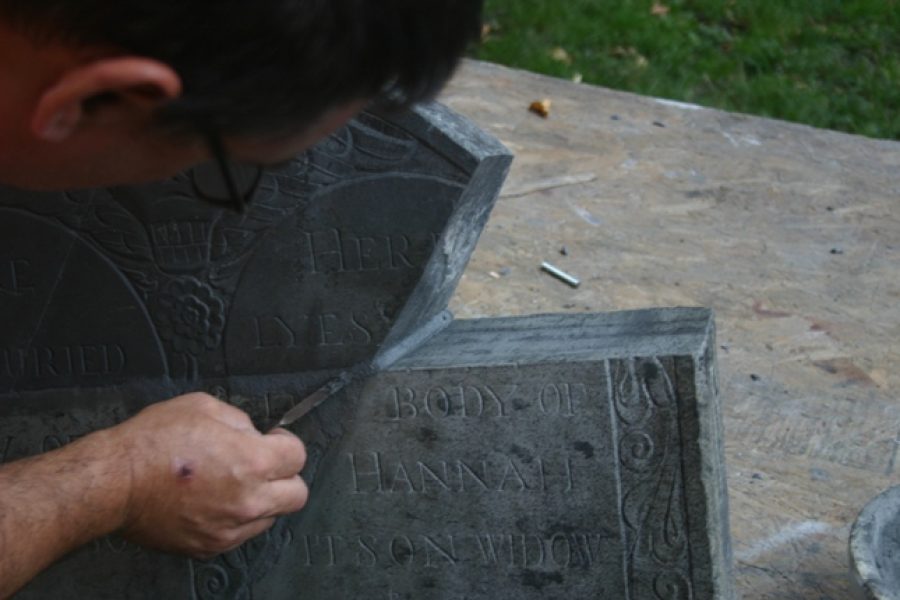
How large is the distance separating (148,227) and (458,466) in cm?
86

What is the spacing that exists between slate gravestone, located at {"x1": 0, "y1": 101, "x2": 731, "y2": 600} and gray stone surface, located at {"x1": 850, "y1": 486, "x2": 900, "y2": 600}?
0.97 feet

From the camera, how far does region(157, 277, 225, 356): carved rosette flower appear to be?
3.11m

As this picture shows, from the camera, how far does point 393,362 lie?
10.2ft

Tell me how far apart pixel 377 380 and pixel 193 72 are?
5.31 ft

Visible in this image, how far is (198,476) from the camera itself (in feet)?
8.27

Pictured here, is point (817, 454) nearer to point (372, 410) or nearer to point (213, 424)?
point (372, 410)

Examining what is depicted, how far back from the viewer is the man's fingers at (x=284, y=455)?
2.64 m

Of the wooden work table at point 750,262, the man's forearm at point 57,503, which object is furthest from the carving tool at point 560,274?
the man's forearm at point 57,503

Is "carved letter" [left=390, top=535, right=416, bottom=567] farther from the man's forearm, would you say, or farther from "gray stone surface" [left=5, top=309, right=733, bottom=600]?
the man's forearm

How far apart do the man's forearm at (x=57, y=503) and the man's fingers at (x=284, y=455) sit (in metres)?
0.29

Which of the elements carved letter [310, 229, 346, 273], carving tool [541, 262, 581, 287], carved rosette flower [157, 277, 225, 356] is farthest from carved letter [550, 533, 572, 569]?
carving tool [541, 262, 581, 287]

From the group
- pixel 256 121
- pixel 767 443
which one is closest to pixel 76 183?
pixel 256 121

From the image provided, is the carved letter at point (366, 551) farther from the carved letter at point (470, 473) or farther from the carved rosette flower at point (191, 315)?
the carved rosette flower at point (191, 315)

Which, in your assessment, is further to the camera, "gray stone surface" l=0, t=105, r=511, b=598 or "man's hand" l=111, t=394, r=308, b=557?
"gray stone surface" l=0, t=105, r=511, b=598
